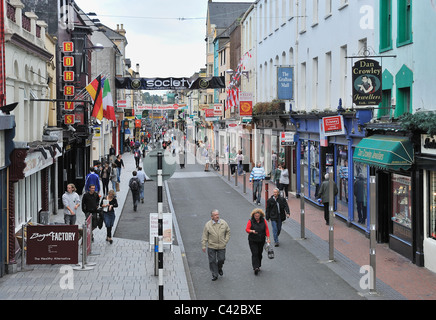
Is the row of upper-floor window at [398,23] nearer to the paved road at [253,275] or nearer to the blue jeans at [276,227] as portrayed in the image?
the blue jeans at [276,227]

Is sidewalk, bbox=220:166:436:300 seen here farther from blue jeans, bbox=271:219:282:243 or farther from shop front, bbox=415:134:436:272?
blue jeans, bbox=271:219:282:243

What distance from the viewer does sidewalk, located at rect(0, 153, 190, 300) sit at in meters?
11.6

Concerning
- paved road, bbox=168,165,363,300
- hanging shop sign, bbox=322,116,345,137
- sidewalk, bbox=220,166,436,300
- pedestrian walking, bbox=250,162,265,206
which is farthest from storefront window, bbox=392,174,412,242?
pedestrian walking, bbox=250,162,265,206

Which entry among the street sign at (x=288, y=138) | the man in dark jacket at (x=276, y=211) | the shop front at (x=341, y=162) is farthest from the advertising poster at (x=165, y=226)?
the street sign at (x=288, y=138)

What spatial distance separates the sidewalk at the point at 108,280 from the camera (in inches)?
455

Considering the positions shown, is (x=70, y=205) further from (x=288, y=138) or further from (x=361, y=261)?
(x=288, y=138)

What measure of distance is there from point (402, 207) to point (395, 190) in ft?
2.10

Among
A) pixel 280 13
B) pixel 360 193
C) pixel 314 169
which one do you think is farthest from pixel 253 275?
pixel 280 13

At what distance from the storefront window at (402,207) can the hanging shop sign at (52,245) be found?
820 cm

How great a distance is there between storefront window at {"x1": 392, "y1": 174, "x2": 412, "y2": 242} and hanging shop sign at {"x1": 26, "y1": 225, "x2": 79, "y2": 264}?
820 centimetres

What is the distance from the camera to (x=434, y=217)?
1369cm

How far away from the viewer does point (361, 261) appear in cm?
1459

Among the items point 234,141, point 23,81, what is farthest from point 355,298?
point 234,141

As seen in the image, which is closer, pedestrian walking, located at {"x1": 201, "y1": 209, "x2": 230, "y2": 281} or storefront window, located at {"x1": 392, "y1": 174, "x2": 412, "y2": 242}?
pedestrian walking, located at {"x1": 201, "y1": 209, "x2": 230, "y2": 281}
